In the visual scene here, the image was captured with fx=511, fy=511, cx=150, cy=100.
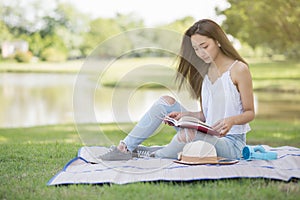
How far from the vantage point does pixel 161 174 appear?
238 centimetres

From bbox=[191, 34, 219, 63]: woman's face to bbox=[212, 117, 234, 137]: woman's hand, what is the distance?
0.36m

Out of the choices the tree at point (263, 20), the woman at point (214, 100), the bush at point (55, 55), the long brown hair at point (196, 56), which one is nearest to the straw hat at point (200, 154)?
the woman at point (214, 100)

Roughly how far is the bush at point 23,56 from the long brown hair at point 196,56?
8.94m

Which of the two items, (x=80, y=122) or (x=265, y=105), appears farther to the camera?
(x=265, y=105)

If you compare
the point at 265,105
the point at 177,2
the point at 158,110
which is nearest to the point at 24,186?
the point at 158,110

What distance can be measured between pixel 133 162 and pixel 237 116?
585mm

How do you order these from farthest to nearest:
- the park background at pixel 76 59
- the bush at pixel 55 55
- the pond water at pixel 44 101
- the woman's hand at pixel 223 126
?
the bush at pixel 55 55
the pond water at pixel 44 101
the park background at pixel 76 59
the woman's hand at pixel 223 126

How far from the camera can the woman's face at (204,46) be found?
2.63m

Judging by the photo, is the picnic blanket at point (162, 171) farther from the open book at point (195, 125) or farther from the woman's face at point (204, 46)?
the woman's face at point (204, 46)

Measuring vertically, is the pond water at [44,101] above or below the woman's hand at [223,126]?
below

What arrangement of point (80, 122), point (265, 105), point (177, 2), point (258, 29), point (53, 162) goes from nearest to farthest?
1. point (80, 122)
2. point (53, 162)
3. point (258, 29)
4. point (177, 2)
5. point (265, 105)

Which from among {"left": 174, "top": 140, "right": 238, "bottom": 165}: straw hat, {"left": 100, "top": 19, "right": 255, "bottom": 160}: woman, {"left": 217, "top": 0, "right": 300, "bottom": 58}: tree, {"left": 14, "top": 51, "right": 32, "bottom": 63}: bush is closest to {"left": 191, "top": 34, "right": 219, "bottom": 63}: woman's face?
{"left": 100, "top": 19, "right": 255, "bottom": 160}: woman

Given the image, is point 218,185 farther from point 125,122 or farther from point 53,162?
point 53,162

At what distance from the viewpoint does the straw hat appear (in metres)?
2.52
